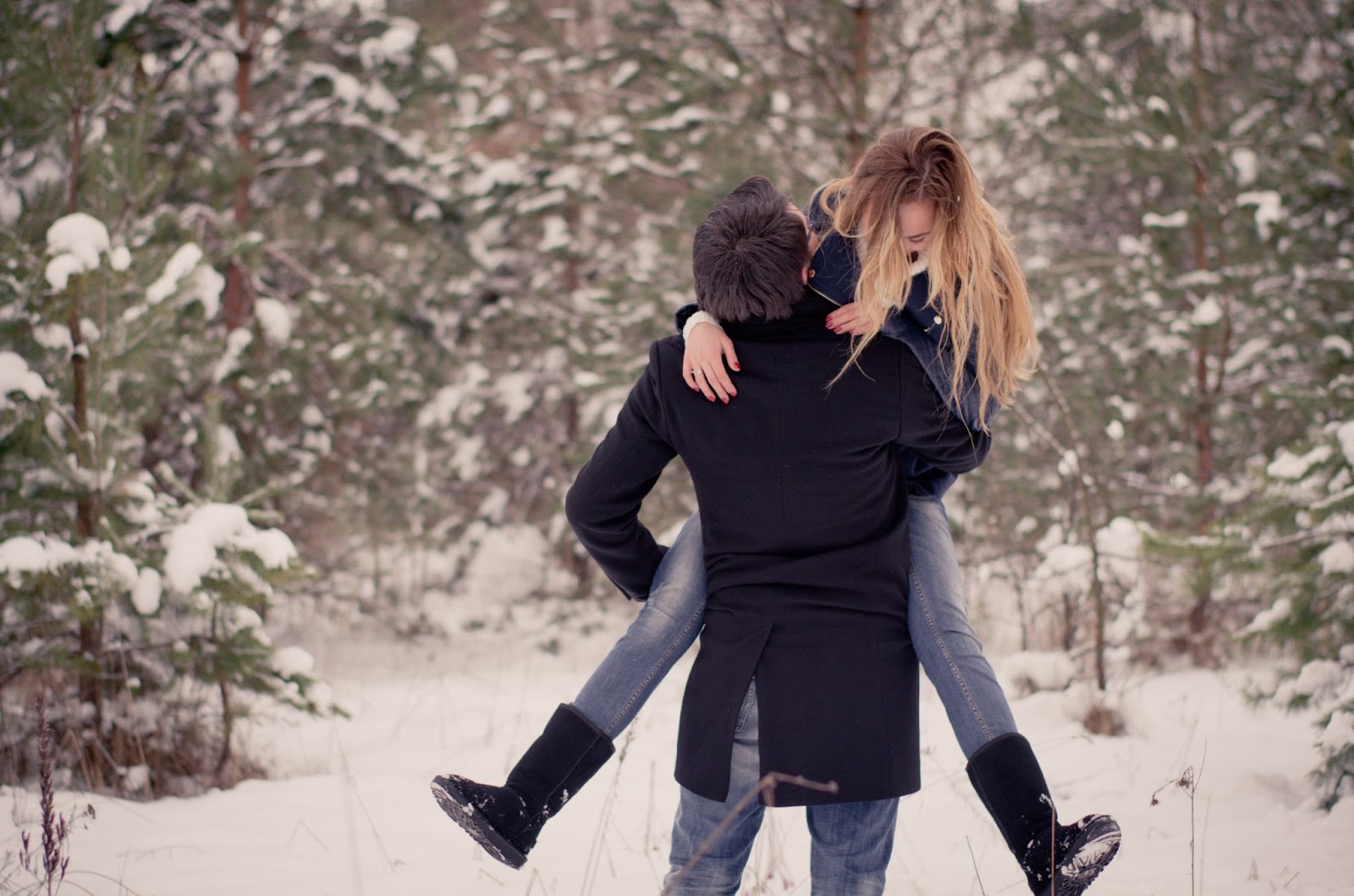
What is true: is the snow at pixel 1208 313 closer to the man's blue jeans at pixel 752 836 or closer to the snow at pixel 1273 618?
the snow at pixel 1273 618

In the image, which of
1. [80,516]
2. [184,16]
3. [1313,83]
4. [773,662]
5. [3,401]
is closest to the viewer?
[773,662]

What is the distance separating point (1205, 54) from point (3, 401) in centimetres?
974

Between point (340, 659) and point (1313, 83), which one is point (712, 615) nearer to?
point (1313, 83)

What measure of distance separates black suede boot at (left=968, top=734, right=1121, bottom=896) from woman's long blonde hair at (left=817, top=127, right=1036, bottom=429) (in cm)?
73

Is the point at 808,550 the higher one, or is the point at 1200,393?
the point at 808,550

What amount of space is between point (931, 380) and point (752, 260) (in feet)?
1.51

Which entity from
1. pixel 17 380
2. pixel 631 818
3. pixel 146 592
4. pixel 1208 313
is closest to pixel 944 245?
pixel 631 818

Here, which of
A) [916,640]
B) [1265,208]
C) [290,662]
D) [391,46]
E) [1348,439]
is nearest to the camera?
[916,640]

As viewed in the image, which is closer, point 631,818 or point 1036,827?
point 1036,827

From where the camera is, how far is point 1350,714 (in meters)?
3.28

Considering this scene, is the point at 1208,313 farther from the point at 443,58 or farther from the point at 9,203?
the point at 9,203

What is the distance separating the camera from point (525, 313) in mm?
8875

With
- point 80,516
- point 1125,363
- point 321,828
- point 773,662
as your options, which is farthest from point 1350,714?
point 80,516

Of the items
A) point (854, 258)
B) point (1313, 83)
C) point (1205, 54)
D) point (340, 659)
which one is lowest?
point (340, 659)
